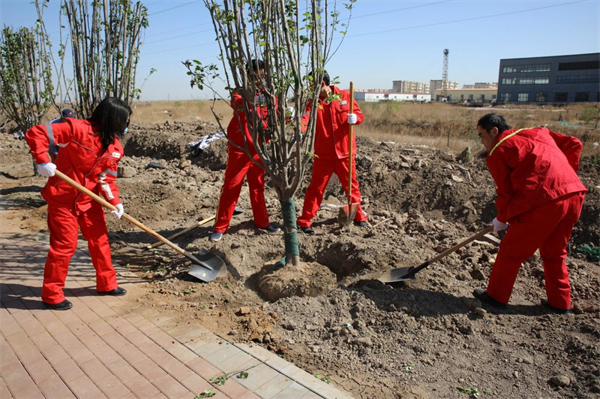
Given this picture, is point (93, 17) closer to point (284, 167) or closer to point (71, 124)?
point (71, 124)

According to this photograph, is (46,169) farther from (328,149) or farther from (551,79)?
(551,79)

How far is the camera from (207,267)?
429 centimetres

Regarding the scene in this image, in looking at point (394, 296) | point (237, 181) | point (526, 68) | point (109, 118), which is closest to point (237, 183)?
point (237, 181)

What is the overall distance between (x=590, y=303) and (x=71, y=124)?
4632mm

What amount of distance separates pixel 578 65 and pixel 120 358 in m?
72.3

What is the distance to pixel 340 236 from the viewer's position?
Answer: 506cm

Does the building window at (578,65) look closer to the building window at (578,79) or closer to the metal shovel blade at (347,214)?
the building window at (578,79)

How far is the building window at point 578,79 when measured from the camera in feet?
189

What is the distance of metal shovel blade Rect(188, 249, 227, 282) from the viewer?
4230 mm

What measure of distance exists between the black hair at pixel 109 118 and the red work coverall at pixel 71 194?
0.05 meters

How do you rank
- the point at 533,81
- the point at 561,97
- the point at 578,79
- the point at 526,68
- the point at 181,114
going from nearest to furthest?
1. the point at 181,114
2. the point at 578,79
3. the point at 561,97
4. the point at 533,81
5. the point at 526,68

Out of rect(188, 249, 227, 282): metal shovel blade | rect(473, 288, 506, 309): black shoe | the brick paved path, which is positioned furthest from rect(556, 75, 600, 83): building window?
the brick paved path

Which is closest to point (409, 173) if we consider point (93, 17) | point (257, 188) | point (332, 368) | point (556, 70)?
point (257, 188)

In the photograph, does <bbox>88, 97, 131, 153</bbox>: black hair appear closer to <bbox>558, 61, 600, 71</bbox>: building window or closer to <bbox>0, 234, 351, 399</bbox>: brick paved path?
<bbox>0, 234, 351, 399</bbox>: brick paved path
